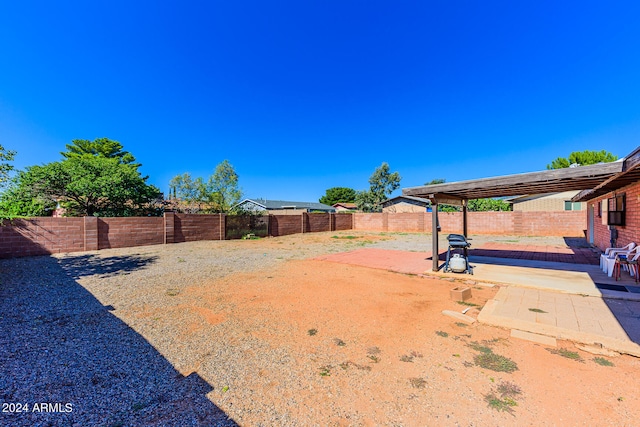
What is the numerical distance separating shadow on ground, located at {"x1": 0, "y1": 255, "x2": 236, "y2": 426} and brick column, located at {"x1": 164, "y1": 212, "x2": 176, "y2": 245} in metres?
8.59

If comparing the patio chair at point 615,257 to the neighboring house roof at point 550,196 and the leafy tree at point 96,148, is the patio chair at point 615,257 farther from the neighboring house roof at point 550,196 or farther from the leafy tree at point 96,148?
the leafy tree at point 96,148

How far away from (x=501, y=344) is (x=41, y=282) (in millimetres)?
8567

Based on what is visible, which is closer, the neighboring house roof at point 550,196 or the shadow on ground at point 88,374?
the shadow on ground at point 88,374

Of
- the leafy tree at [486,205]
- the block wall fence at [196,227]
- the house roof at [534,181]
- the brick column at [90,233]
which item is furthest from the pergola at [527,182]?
the leafy tree at [486,205]

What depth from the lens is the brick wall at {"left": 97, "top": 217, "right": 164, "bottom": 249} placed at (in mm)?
10742

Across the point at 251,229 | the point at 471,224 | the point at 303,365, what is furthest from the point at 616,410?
the point at 471,224

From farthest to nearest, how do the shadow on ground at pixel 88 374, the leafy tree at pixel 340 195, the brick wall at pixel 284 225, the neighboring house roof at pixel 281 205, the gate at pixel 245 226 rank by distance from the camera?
1. the leafy tree at pixel 340 195
2. the neighboring house roof at pixel 281 205
3. the brick wall at pixel 284 225
4. the gate at pixel 245 226
5. the shadow on ground at pixel 88 374

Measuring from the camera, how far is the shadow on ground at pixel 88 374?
1856 millimetres

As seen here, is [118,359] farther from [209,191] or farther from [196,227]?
[209,191]

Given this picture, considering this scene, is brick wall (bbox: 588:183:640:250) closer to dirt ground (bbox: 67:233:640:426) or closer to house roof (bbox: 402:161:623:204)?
house roof (bbox: 402:161:623:204)

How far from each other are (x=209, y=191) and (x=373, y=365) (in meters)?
18.7

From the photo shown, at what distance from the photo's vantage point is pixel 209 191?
1884cm

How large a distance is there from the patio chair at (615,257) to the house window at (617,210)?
1492mm

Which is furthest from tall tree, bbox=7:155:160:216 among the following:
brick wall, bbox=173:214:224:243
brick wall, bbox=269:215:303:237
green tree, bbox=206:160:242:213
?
brick wall, bbox=269:215:303:237
